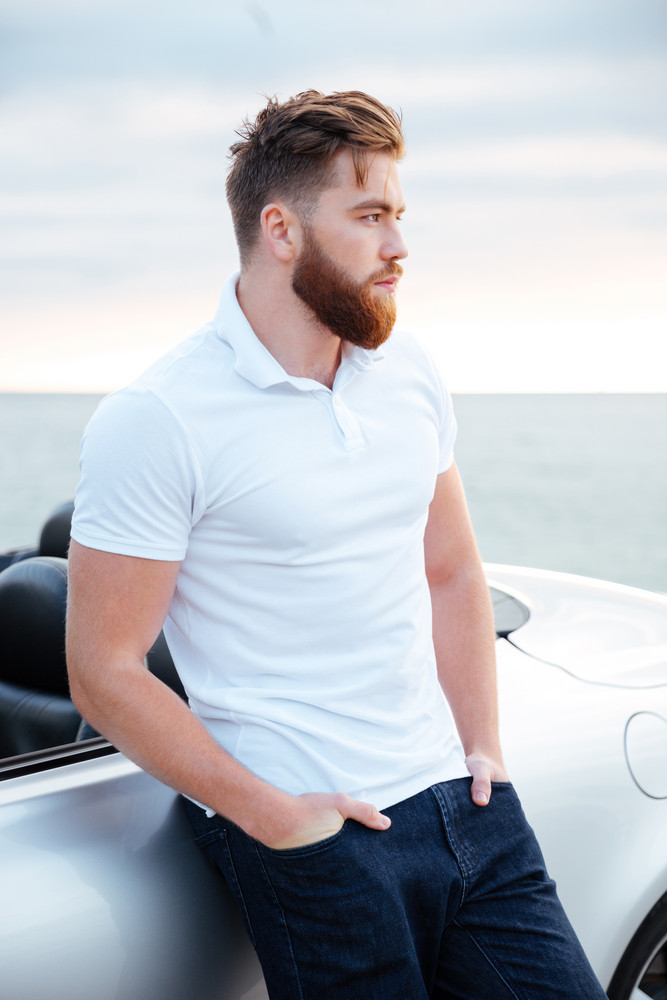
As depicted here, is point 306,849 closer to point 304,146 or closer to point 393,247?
point 393,247

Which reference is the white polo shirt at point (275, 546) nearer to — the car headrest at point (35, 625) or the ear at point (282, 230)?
the ear at point (282, 230)

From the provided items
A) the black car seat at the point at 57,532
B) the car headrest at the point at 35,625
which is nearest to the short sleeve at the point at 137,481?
the car headrest at the point at 35,625

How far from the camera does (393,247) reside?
5.31 feet

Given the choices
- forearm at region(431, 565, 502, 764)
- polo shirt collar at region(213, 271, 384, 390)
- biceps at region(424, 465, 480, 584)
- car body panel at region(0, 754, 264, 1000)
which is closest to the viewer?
car body panel at region(0, 754, 264, 1000)

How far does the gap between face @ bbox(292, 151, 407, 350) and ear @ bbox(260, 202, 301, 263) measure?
2 centimetres

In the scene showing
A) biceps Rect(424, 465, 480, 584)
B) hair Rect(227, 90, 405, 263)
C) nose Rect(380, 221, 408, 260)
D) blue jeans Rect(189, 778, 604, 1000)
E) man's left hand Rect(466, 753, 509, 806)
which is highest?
hair Rect(227, 90, 405, 263)

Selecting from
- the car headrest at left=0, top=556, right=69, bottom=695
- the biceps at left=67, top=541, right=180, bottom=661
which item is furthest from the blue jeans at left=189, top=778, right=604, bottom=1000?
the car headrest at left=0, top=556, right=69, bottom=695

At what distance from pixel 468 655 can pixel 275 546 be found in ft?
1.90

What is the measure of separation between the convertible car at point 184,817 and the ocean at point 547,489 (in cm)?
69

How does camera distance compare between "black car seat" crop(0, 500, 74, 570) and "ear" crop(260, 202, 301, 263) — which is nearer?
"ear" crop(260, 202, 301, 263)

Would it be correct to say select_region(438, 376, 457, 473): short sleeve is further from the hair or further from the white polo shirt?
the hair

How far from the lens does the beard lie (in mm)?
1598

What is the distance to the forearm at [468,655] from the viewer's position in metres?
1.77

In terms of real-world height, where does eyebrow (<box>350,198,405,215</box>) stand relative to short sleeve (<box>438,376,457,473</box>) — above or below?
above
